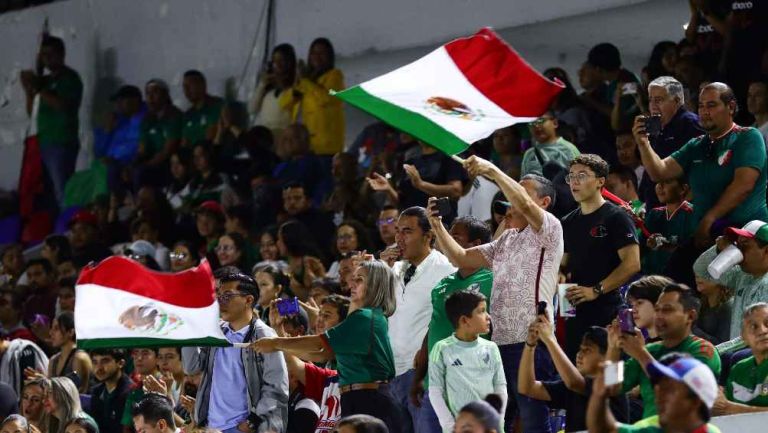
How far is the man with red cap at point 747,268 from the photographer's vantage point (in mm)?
10406

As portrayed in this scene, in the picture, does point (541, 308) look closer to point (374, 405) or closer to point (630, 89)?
point (374, 405)

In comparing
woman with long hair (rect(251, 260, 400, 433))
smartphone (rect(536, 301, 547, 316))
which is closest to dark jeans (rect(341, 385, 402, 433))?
woman with long hair (rect(251, 260, 400, 433))

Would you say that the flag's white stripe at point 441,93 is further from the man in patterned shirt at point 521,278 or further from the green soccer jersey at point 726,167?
the green soccer jersey at point 726,167

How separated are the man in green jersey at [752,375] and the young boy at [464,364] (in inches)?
47.2

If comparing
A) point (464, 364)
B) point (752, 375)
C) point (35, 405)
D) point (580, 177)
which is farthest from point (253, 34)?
point (752, 375)

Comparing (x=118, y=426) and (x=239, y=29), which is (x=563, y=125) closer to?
(x=118, y=426)

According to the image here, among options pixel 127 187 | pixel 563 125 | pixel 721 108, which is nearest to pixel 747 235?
pixel 721 108

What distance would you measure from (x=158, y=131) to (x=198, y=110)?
51cm

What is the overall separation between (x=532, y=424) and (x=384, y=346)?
1.15 metres

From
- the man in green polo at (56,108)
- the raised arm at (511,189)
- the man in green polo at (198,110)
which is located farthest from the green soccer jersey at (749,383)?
the man in green polo at (56,108)

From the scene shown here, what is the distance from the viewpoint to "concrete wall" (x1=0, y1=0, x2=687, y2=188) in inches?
632

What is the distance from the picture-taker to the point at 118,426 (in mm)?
12617

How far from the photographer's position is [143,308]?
1031cm

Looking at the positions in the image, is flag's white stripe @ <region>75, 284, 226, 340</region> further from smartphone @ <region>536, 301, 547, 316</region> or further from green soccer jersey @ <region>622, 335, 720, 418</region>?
green soccer jersey @ <region>622, 335, 720, 418</region>
